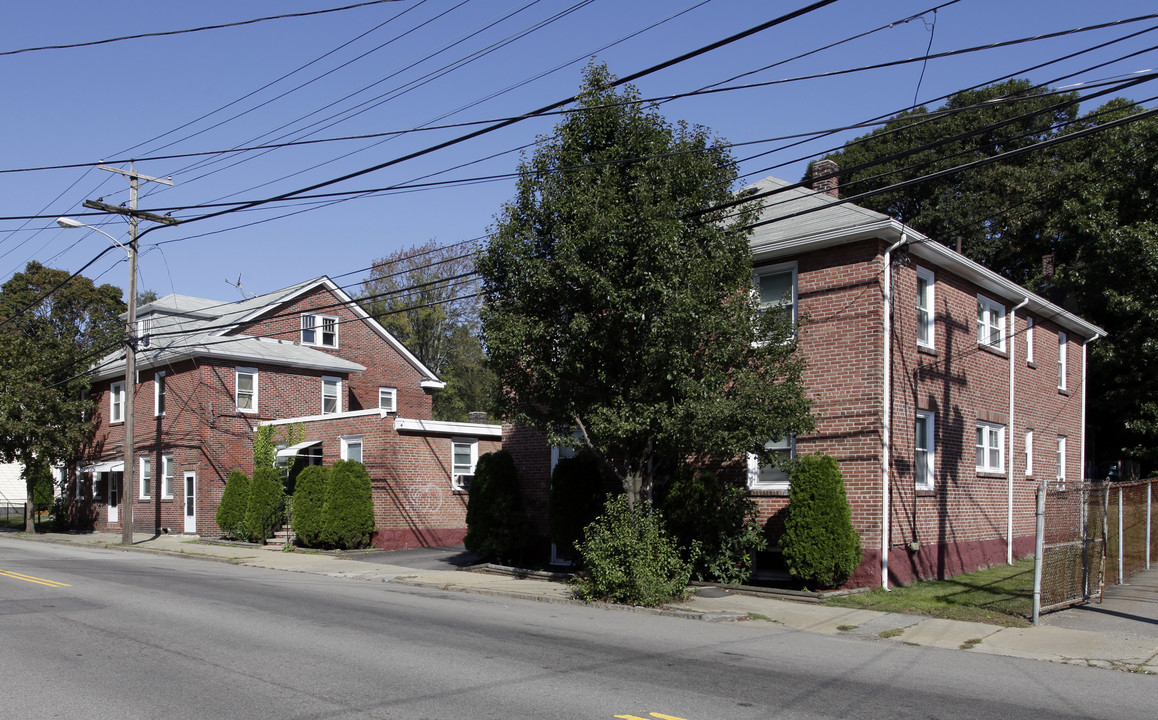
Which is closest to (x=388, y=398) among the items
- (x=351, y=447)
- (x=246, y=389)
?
(x=246, y=389)

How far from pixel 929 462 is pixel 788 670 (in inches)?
386

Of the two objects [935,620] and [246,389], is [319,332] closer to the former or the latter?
[246,389]

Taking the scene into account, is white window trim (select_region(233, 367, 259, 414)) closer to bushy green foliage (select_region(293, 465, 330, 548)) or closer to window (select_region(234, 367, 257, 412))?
window (select_region(234, 367, 257, 412))

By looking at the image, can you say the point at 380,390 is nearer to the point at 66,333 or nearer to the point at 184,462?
the point at 184,462

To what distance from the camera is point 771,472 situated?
56.6ft

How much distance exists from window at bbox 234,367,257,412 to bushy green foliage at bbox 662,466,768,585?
2058 centimetres

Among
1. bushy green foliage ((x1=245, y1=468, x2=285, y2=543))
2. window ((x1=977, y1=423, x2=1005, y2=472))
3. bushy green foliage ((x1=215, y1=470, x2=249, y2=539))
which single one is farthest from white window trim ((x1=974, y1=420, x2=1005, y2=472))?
bushy green foliage ((x1=215, y1=470, x2=249, y2=539))

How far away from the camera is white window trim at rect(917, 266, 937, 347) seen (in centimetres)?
1789

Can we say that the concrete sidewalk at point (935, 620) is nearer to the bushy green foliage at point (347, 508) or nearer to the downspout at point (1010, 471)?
the downspout at point (1010, 471)

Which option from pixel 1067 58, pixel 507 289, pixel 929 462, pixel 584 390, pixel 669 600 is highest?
pixel 1067 58

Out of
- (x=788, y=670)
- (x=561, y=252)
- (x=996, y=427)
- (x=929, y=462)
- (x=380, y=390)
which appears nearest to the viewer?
(x=788, y=670)

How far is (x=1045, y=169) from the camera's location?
123 feet

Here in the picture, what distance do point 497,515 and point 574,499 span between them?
7.70ft

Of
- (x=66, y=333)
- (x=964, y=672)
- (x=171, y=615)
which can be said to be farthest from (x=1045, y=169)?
(x=66, y=333)
